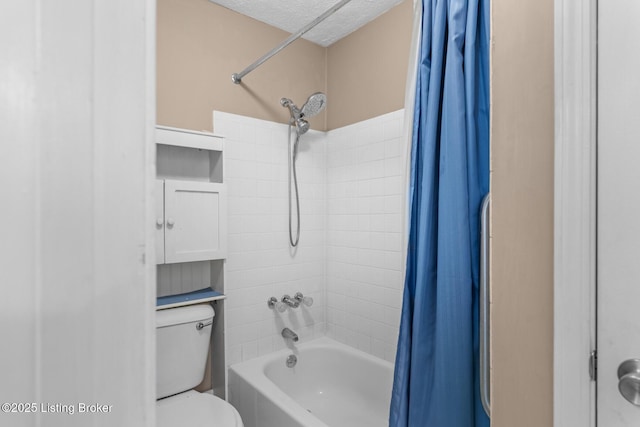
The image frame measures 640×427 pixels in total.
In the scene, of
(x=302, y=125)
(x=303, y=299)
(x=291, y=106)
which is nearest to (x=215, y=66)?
(x=291, y=106)

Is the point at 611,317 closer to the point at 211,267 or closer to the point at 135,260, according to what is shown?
the point at 135,260

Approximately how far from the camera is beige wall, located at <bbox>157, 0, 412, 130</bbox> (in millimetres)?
1760

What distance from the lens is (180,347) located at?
161cm

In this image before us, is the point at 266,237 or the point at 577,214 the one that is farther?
the point at 266,237

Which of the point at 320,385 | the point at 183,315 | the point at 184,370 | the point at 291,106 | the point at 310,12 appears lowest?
the point at 320,385

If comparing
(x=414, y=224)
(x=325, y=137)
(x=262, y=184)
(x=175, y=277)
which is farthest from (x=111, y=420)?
(x=325, y=137)

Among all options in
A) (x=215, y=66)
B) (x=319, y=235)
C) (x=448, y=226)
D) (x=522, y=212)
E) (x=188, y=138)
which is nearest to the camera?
(x=522, y=212)

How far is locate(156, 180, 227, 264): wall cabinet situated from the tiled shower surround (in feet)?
0.63

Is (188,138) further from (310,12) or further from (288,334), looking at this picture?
(288,334)

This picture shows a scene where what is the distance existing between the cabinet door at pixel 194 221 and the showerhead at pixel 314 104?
654mm

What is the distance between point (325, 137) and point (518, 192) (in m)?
1.68

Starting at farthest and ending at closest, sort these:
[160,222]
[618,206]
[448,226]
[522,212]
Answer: [160,222] → [448,226] → [522,212] → [618,206]

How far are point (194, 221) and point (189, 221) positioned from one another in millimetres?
24

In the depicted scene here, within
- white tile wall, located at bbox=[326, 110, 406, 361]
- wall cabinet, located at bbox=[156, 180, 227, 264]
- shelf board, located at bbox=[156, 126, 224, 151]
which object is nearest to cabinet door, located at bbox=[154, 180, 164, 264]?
wall cabinet, located at bbox=[156, 180, 227, 264]
